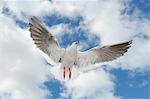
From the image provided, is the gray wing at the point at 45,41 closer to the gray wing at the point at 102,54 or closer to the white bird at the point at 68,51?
the white bird at the point at 68,51

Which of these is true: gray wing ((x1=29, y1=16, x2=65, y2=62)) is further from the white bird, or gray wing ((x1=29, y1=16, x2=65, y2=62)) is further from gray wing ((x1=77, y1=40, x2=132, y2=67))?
gray wing ((x1=77, y1=40, x2=132, y2=67))

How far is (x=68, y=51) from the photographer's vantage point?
11.7 metres

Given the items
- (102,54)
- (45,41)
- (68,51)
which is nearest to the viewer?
(68,51)

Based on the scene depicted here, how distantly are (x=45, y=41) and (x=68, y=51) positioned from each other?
0.67 m

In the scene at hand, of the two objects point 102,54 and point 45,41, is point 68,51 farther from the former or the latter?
point 102,54

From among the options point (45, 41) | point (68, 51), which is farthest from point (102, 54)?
point (45, 41)

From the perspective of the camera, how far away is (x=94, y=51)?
1229 cm

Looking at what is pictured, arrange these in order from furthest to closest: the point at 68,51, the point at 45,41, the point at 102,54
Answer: the point at 102,54, the point at 45,41, the point at 68,51

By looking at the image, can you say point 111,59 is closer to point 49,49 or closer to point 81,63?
point 81,63

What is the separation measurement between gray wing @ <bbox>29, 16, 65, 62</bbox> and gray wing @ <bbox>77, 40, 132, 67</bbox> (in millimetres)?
580

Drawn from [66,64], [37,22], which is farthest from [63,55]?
[37,22]

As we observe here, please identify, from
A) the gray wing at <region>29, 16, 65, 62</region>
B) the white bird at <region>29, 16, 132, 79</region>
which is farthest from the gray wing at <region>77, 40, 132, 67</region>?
the gray wing at <region>29, 16, 65, 62</region>

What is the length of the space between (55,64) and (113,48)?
1.48 meters

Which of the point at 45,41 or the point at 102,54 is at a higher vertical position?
the point at 45,41
